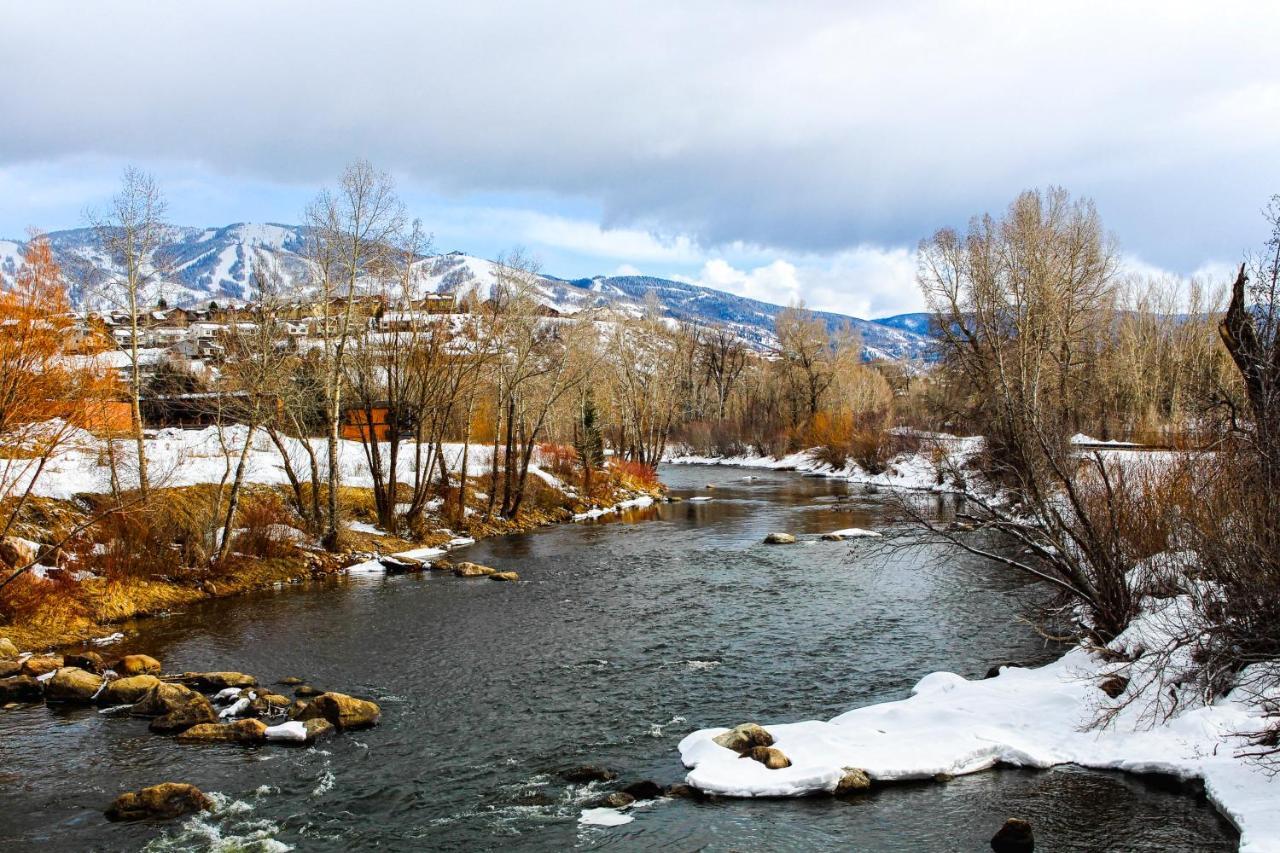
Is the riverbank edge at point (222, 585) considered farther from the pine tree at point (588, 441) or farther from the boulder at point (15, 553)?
the pine tree at point (588, 441)

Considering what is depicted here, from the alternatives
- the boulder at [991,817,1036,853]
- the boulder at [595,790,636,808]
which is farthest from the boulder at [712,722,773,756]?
the boulder at [991,817,1036,853]

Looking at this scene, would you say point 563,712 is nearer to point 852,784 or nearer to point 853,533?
point 852,784

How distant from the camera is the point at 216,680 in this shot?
15.0m

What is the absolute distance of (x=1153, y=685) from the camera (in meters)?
12.3

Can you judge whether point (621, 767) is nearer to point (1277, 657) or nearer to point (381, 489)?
point (1277, 657)

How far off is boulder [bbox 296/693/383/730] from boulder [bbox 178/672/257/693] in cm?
245

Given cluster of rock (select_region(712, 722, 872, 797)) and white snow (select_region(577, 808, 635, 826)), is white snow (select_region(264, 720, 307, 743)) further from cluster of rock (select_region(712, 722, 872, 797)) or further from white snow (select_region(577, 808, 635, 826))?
cluster of rock (select_region(712, 722, 872, 797))

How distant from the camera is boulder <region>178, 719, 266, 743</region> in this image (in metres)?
12.4

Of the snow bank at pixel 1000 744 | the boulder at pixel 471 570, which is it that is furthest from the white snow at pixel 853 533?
the snow bank at pixel 1000 744

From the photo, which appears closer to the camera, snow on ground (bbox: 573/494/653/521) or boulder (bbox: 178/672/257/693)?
boulder (bbox: 178/672/257/693)

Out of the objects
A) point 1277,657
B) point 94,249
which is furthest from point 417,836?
point 94,249

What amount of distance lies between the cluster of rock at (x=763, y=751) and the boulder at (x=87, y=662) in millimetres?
12355

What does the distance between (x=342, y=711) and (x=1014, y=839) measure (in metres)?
9.93

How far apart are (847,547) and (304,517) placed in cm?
1994
